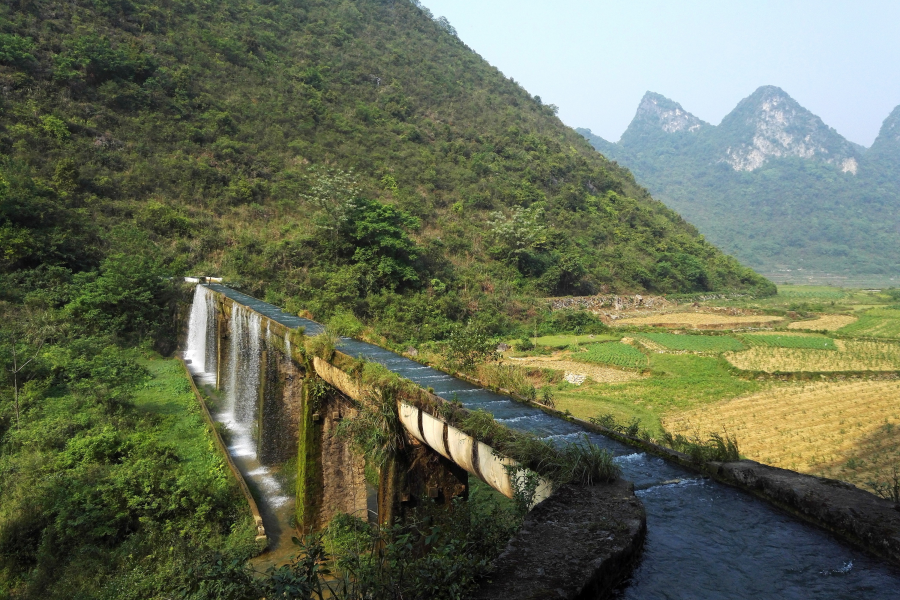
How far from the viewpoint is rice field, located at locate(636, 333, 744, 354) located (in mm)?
28688

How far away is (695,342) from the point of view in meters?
30.5

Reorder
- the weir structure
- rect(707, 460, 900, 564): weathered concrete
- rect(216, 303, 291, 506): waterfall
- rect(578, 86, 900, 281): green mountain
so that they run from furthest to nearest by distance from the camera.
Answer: rect(578, 86, 900, 281): green mountain < rect(216, 303, 291, 506): waterfall < the weir structure < rect(707, 460, 900, 564): weathered concrete

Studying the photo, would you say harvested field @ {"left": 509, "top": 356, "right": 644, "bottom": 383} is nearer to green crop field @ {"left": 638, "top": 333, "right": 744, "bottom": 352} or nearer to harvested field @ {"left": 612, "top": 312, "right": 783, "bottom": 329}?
green crop field @ {"left": 638, "top": 333, "right": 744, "bottom": 352}

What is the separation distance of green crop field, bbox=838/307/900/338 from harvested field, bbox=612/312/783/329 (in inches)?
201

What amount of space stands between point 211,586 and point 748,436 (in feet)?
49.7

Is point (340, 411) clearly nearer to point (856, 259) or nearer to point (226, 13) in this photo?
point (226, 13)

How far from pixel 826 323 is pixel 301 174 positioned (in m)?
43.5

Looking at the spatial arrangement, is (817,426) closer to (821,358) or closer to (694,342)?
(821,358)

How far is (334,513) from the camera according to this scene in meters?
8.96

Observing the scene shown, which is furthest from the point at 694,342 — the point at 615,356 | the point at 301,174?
the point at 301,174

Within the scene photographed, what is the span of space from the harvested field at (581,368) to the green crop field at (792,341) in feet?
40.5

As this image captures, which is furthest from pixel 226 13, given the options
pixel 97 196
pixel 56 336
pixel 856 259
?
pixel 856 259

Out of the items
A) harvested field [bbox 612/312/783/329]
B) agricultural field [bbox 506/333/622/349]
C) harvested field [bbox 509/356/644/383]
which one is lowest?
harvested field [bbox 509/356/644/383]

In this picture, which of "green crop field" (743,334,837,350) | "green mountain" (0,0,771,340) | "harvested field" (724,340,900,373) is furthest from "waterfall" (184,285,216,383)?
"green crop field" (743,334,837,350)
